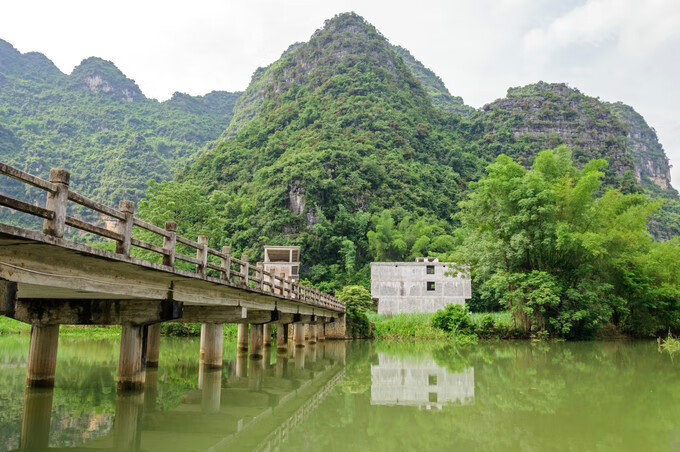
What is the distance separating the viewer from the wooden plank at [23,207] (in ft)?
18.2

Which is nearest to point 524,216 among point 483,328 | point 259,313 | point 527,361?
point 483,328

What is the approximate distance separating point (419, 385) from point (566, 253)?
2144 cm

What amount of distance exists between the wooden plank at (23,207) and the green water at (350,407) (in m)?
3.40

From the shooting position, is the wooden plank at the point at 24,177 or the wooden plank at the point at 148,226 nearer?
the wooden plank at the point at 24,177

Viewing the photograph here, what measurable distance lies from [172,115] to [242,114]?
941 inches

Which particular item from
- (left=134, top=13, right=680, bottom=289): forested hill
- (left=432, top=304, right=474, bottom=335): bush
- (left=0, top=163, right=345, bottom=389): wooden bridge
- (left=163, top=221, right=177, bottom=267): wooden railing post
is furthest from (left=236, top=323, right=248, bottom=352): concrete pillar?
(left=134, top=13, right=680, bottom=289): forested hill

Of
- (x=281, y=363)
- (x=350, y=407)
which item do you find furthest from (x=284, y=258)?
(x=350, y=407)

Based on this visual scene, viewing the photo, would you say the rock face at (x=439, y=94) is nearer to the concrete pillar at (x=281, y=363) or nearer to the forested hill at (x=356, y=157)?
the forested hill at (x=356, y=157)

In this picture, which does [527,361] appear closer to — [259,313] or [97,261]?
[259,313]

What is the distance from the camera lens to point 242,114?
146 metres

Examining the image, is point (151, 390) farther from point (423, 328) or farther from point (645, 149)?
point (645, 149)

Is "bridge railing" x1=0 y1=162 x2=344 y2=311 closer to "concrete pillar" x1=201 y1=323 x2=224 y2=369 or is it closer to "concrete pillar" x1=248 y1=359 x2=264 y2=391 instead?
"concrete pillar" x1=248 y1=359 x2=264 y2=391

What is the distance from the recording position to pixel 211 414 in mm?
9875

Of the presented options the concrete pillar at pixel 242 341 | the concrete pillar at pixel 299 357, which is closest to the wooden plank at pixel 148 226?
the concrete pillar at pixel 299 357
